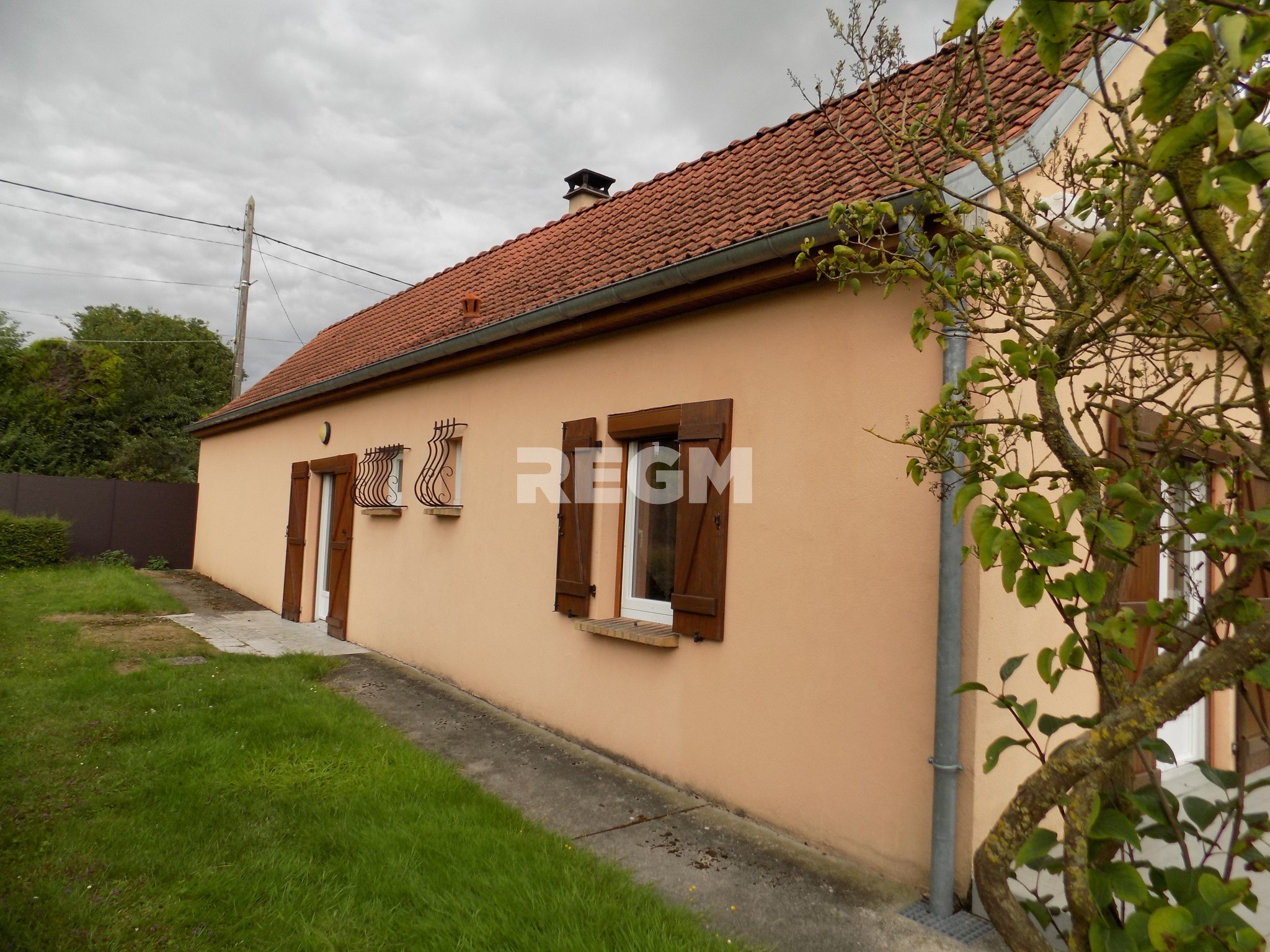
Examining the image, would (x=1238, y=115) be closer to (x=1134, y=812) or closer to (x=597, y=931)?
(x=1134, y=812)

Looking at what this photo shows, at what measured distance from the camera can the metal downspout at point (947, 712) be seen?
3.18 metres

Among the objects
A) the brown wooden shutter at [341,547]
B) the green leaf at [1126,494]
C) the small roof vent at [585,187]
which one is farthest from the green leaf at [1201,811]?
the small roof vent at [585,187]

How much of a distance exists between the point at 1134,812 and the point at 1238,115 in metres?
1.17

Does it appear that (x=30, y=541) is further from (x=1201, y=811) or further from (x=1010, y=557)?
(x=1201, y=811)

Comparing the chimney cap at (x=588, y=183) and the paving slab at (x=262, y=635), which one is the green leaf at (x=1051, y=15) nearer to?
the paving slab at (x=262, y=635)

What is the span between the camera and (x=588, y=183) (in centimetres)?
1025

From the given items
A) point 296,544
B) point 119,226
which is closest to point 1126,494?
point 296,544

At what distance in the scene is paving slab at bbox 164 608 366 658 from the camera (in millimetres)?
8195

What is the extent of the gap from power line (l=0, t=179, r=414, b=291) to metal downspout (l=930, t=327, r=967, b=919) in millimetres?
15175

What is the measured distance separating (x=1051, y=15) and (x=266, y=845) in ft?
13.4

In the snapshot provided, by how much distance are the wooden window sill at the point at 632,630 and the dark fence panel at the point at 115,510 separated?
49.8 feet

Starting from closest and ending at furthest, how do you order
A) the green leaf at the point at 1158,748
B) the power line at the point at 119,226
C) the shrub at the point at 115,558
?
the green leaf at the point at 1158,748 → the shrub at the point at 115,558 → the power line at the point at 119,226

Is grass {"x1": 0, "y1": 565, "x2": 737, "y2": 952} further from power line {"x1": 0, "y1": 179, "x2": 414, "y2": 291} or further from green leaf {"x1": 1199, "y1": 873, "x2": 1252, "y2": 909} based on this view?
power line {"x1": 0, "y1": 179, "x2": 414, "y2": 291}

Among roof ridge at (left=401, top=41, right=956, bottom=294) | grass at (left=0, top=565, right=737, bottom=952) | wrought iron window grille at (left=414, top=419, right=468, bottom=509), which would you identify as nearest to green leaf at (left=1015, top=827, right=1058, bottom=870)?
grass at (left=0, top=565, right=737, bottom=952)
